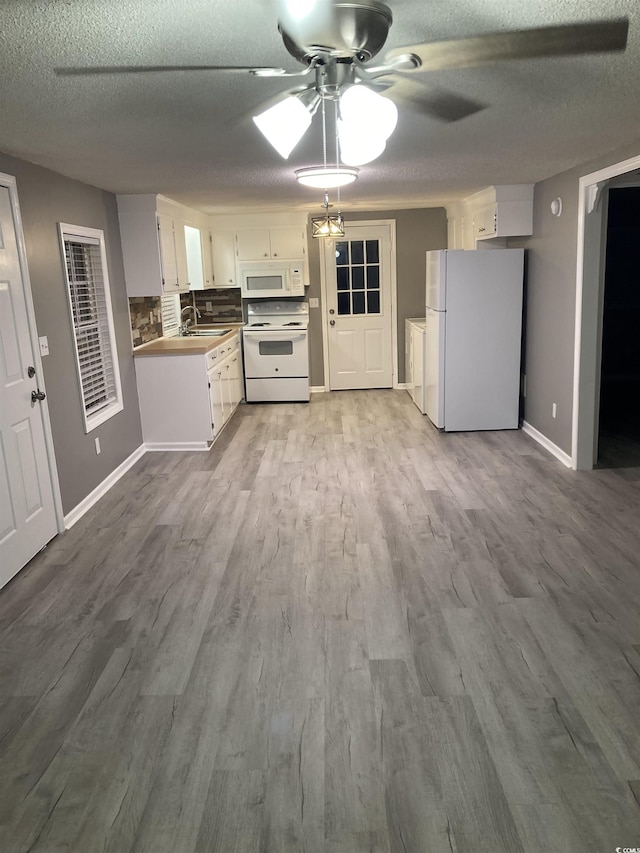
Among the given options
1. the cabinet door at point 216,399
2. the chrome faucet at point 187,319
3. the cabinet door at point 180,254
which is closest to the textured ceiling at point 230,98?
the cabinet door at point 180,254

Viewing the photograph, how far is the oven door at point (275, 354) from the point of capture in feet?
24.2

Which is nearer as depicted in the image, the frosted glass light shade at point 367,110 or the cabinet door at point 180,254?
the frosted glass light shade at point 367,110

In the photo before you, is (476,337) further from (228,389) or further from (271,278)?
(271,278)

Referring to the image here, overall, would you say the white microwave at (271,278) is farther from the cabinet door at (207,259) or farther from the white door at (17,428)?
the white door at (17,428)

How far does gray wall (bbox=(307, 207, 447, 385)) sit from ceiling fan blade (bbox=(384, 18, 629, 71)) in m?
5.72

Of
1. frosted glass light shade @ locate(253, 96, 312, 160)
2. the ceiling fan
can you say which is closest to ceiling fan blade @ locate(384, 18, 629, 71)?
the ceiling fan

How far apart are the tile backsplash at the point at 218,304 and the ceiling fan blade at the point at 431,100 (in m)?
5.18

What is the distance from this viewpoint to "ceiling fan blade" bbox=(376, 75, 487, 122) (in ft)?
7.81

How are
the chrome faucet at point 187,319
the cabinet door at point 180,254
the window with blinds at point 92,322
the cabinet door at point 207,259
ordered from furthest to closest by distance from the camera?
the chrome faucet at point 187,319 < the cabinet door at point 207,259 < the cabinet door at point 180,254 < the window with blinds at point 92,322

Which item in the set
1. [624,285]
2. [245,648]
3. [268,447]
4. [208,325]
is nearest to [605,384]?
[624,285]

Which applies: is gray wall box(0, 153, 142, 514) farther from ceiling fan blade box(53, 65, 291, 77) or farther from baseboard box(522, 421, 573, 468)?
baseboard box(522, 421, 573, 468)

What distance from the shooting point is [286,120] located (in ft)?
6.26

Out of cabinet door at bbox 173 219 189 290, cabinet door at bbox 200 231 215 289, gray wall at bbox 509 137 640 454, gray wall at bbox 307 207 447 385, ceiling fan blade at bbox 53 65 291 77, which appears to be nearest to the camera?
ceiling fan blade at bbox 53 65 291 77

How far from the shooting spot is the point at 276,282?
7.57 m
